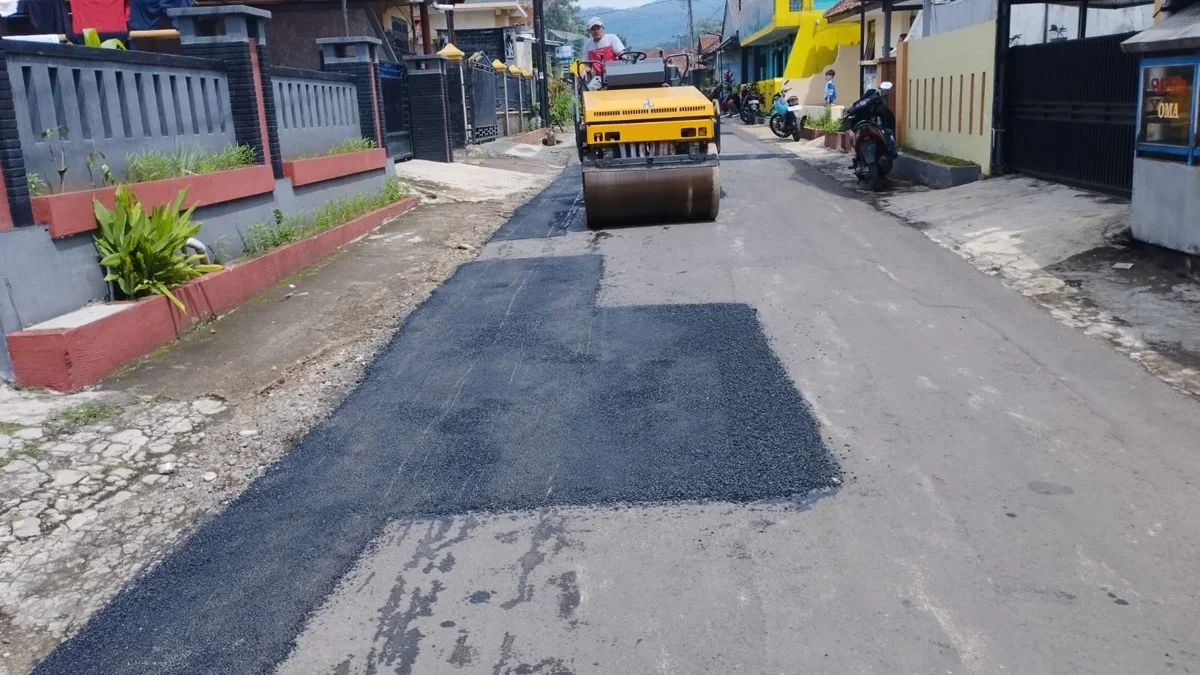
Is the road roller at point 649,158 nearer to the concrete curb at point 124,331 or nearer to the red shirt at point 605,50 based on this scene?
the red shirt at point 605,50

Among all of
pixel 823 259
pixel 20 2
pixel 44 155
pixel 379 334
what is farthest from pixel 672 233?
pixel 20 2

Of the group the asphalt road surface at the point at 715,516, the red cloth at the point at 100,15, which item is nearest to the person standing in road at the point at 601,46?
the asphalt road surface at the point at 715,516

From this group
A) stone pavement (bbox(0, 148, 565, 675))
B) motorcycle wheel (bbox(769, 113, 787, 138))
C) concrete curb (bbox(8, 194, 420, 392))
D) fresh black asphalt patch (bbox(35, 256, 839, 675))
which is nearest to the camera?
fresh black asphalt patch (bbox(35, 256, 839, 675))

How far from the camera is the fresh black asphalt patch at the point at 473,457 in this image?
3992mm

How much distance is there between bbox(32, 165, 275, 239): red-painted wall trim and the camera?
6812 millimetres

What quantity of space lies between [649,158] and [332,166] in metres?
3.88

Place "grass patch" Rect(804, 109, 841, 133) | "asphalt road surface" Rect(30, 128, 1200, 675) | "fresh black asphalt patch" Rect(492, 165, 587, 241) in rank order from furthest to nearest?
"grass patch" Rect(804, 109, 841, 133)
"fresh black asphalt patch" Rect(492, 165, 587, 241)
"asphalt road surface" Rect(30, 128, 1200, 675)

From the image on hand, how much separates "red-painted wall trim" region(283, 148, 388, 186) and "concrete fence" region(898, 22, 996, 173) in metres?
8.56

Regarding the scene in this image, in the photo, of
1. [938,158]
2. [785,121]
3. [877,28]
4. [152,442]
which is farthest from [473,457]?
[877,28]

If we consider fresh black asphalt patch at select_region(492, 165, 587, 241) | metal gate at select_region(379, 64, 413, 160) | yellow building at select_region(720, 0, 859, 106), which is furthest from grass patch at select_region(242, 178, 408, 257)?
yellow building at select_region(720, 0, 859, 106)

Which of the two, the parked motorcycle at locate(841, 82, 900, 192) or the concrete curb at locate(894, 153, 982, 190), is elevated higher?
the parked motorcycle at locate(841, 82, 900, 192)

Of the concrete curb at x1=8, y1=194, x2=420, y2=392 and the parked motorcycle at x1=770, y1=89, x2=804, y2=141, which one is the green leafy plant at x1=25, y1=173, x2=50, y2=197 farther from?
the parked motorcycle at x1=770, y1=89, x2=804, y2=141

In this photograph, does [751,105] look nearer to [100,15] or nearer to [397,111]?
[397,111]

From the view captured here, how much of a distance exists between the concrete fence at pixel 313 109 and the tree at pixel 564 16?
79726 mm
